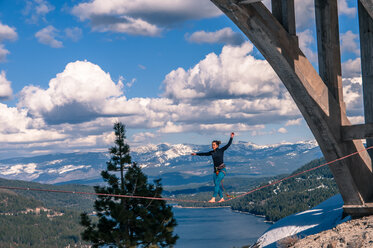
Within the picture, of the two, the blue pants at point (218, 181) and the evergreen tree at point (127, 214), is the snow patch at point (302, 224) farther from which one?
the evergreen tree at point (127, 214)

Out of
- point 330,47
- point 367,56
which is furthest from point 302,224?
point 330,47

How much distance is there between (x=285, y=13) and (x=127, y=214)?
1042 inches

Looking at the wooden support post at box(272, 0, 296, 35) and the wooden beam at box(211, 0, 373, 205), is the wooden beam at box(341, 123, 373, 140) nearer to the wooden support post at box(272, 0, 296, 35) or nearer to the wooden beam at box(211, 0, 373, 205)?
the wooden beam at box(211, 0, 373, 205)

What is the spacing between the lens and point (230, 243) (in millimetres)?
159875

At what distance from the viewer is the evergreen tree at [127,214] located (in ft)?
111

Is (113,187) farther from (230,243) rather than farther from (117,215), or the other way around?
(230,243)

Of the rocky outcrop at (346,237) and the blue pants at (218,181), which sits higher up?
the blue pants at (218,181)

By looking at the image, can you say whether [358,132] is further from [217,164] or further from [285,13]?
[217,164]

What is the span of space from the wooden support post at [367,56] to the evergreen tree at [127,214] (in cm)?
2483

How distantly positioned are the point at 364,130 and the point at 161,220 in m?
27.3

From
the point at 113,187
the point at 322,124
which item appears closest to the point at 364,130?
the point at 322,124

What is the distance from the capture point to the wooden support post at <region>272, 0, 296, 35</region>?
9.76 meters

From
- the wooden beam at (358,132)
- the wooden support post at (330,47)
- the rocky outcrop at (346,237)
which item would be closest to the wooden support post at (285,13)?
the wooden support post at (330,47)

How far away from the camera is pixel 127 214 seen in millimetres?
33656
